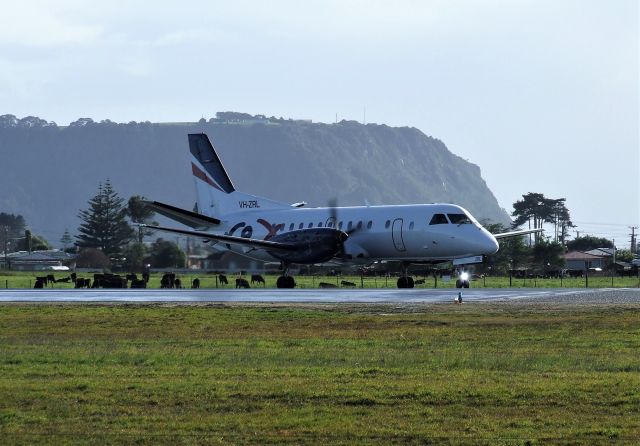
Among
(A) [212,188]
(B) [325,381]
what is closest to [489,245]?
(A) [212,188]

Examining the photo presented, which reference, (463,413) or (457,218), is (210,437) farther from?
(457,218)

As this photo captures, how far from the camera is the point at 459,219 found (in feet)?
192

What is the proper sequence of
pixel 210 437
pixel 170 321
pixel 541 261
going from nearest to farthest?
pixel 210 437, pixel 170 321, pixel 541 261

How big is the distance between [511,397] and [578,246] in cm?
16977

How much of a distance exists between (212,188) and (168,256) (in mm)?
23550

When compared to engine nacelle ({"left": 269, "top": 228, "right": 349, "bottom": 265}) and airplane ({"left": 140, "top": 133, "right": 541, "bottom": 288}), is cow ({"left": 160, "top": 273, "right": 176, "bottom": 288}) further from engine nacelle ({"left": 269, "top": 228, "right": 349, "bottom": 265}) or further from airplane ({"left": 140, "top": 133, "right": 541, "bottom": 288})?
engine nacelle ({"left": 269, "top": 228, "right": 349, "bottom": 265})

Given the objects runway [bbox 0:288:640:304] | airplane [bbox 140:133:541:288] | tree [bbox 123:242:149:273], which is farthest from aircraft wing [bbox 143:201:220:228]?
tree [bbox 123:242:149:273]

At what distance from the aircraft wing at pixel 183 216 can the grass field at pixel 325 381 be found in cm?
2779

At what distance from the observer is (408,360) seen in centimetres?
2405

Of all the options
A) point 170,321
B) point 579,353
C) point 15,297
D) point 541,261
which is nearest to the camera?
point 579,353

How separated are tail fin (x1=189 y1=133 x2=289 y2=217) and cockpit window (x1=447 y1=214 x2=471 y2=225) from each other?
1335cm

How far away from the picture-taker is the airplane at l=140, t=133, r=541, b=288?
58.4m

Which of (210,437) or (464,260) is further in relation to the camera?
(464,260)

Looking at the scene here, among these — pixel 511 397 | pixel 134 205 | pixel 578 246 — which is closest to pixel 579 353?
pixel 511 397
